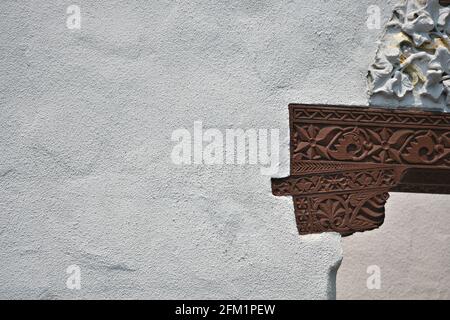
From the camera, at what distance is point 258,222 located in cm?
285

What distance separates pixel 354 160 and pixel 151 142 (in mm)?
694

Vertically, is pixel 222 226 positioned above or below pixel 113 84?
below

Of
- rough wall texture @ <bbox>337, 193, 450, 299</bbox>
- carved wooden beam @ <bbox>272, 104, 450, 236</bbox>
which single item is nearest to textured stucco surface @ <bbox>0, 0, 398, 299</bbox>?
carved wooden beam @ <bbox>272, 104, 450, 236</bbox>

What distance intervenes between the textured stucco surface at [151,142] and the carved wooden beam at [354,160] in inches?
2.3

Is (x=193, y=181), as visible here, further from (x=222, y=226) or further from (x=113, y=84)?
(x=113, y=84)

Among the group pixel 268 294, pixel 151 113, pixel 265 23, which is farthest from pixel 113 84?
pixel 268 294

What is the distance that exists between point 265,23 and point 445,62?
0.65 metres

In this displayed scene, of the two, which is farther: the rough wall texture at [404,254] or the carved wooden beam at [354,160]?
the rough wall texture at [404,254]

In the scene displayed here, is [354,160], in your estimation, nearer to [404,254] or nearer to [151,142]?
[151,142]

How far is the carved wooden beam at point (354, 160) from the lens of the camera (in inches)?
115

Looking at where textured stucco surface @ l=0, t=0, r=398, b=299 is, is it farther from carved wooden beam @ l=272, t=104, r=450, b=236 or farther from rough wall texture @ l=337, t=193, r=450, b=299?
rough wall texture @ l=337, t=193, r=450, b=299

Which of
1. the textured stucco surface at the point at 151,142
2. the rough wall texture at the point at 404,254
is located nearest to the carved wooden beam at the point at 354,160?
the textured stucco surface at the point at 151,142

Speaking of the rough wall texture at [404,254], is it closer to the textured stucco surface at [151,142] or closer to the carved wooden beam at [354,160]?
the carved wooden beam at [354,160]

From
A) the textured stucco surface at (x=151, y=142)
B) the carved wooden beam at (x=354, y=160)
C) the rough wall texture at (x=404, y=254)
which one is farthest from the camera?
the rough wall texture at (x=404, y=254)
